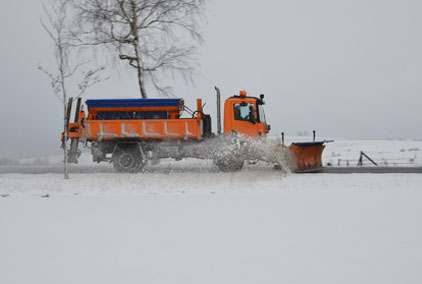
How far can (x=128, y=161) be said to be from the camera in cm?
1347

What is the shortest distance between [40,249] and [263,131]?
9.74m

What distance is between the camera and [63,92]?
11547mm

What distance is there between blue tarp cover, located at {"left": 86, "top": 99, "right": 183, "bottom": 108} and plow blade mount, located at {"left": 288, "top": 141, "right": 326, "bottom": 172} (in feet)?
15.3

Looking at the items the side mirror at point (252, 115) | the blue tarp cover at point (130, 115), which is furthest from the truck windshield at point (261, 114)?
the blue tarp cover at point (130, 115)

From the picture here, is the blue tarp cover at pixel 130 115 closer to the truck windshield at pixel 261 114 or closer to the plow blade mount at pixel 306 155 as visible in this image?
the truck windshield at pixel 261 114

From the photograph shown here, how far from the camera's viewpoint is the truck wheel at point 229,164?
42.0ft

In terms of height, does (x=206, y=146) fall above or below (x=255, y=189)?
above

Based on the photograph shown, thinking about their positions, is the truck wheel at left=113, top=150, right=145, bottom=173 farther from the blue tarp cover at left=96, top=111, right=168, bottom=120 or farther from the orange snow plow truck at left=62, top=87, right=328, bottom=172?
the blue tarp cover at left=96, top=111, right=168, bottom=120

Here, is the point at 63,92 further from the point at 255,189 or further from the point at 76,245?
the point at 76,245

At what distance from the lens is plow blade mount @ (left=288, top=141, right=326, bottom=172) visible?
1221 centimetres

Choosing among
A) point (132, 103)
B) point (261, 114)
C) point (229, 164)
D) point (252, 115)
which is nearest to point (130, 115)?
point (132, 103)

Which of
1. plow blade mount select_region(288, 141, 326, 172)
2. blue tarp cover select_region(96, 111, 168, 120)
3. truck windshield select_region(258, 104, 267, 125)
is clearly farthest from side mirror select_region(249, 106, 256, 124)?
blue tarp cover select_region(96, 111, 168, 120)

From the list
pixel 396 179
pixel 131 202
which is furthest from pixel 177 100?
pixel 396 179

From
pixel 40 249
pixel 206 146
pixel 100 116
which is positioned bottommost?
pixel 40 249
